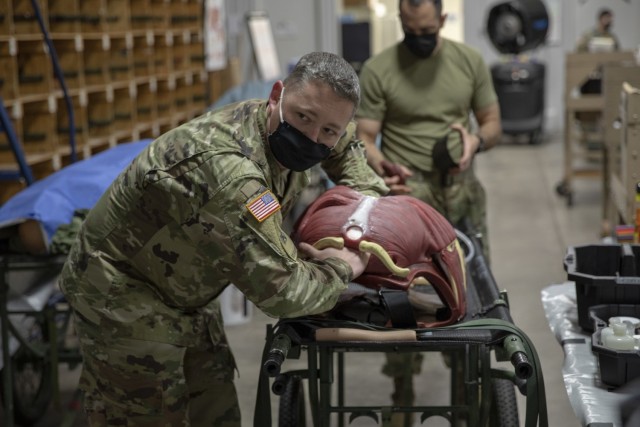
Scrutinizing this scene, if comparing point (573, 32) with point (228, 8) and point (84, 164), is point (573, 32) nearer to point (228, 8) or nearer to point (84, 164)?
point (228, 8)

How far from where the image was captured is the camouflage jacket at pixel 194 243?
1899 millimetres

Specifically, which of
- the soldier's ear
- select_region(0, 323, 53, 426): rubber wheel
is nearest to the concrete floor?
select_region(0, 323, 53, 426): rubber wheel

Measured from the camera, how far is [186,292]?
7.14ft

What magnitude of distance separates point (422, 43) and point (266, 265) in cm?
169

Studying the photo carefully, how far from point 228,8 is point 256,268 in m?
7.80

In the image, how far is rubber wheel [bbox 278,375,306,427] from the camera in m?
2.61

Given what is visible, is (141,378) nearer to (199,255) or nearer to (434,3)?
(199,255)

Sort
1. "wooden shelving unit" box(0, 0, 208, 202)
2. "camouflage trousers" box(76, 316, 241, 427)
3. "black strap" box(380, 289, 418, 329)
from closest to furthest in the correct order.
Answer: "black strap" box(380, 289, 418, 329), "camouflage trousers" box(76, 316, 241, 427), "wooden shelving unit" box(0, 0, 208, 202)

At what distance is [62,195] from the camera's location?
3.25 meters

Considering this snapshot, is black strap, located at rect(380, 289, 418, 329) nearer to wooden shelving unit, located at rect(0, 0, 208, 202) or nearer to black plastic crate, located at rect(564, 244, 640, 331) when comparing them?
black plastic crate, located at rect(564, 244, 640, 331)

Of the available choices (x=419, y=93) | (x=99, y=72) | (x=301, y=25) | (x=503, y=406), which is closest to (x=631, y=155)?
(x=419, y=93)

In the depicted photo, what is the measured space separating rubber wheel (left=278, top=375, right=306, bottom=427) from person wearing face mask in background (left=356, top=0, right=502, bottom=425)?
0.64m

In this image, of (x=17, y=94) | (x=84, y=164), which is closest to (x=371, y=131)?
(x=84, y=164)

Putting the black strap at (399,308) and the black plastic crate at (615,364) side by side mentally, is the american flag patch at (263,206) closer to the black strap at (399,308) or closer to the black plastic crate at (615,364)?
the black strap at (399,308)
